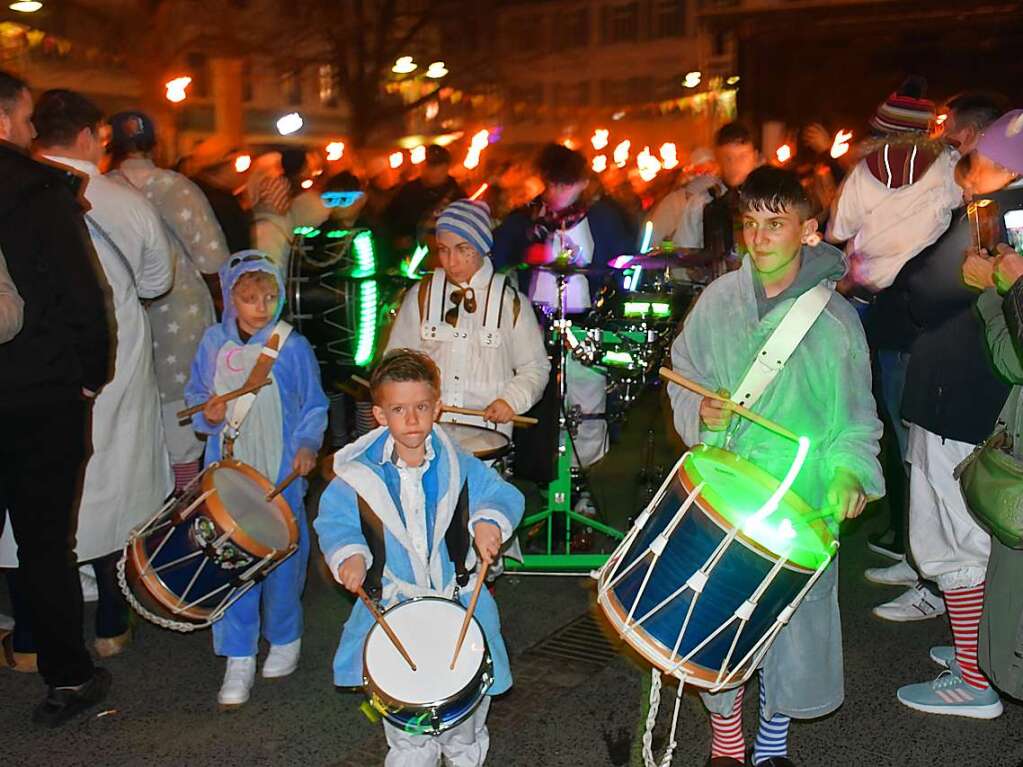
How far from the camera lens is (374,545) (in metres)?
Answer: 3.36

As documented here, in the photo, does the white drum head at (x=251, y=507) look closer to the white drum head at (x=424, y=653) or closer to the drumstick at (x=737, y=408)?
the white drum head at (x=424, y=653)

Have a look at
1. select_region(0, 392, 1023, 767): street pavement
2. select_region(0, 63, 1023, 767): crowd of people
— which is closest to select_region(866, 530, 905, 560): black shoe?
select_region(0, 63, 1023, 767): crowd of people

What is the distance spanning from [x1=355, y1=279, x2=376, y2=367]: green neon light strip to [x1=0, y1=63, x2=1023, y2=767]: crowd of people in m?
0.59

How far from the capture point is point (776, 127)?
32.1 feet

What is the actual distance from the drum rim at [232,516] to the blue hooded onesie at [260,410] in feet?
1.50

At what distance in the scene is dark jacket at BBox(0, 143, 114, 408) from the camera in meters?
3.65

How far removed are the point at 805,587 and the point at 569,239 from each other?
3777mm

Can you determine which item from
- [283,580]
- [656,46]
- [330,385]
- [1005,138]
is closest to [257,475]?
[283,580]

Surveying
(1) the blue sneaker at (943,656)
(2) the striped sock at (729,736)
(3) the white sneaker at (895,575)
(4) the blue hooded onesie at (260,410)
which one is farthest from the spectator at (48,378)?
(3) the white sneaker at (895,575)

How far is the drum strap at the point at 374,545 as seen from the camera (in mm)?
3344

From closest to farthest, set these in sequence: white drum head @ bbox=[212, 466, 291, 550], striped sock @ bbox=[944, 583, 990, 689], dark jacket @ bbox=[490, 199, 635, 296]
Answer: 1. white drum head @ bbox=[212, 466, 291, 550]
2. striped sock @ bbox=[944, 583, 990, 689]
3. dark jacket @ bbox=[490, 199, 635, 296]

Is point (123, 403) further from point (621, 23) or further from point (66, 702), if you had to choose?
point (621, 23)

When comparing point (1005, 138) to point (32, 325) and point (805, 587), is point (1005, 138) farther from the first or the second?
point (32, 325)

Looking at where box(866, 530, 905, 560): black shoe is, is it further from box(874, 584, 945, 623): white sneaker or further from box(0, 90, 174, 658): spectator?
box(0, 90, 174, 658): spectator
